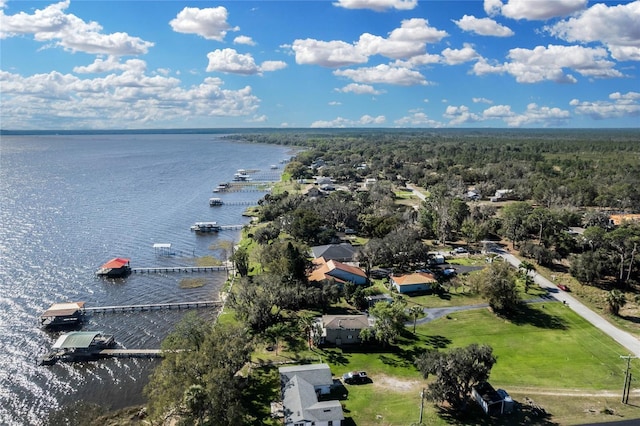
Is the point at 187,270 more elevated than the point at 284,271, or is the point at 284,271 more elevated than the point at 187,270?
the point at 284,271

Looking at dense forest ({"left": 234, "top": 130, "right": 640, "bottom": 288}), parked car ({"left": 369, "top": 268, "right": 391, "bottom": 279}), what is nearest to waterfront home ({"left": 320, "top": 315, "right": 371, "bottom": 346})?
parked car ({"left": 369, "top": 268, "right": 391, "bottom": 279})

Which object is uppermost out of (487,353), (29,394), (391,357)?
(487,353)

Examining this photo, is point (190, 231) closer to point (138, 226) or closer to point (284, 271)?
point (138, 226)

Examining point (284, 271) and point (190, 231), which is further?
point (190, 231)

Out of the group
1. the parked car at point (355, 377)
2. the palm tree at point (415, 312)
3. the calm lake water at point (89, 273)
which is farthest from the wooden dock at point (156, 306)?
the palm tree at point (415, 312)

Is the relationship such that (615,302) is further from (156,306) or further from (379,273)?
(156,306)

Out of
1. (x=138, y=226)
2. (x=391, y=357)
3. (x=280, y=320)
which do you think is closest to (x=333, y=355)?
(x=391, y=357)

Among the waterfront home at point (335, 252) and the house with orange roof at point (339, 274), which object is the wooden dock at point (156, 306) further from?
the waterfront home at point (335, 252)
